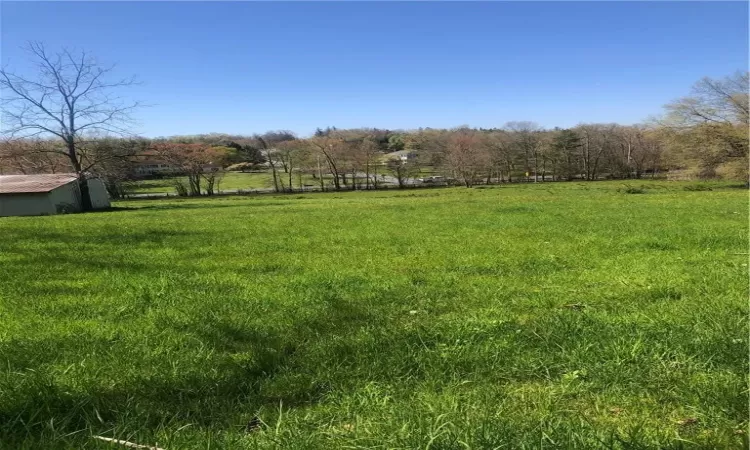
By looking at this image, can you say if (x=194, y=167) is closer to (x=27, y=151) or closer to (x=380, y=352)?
(x=27, y=151)

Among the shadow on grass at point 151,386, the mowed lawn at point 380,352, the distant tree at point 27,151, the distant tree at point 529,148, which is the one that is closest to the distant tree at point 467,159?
the distant tree at point 529,148

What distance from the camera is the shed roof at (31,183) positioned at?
33.9 meters

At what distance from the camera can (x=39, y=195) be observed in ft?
111

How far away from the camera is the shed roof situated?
33.9m

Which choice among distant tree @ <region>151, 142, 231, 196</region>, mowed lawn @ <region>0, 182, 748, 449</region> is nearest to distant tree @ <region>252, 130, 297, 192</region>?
distant tree @ <region>151, 142, 231, 196</region>

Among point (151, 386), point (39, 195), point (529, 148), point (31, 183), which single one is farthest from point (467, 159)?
point (151, 386)

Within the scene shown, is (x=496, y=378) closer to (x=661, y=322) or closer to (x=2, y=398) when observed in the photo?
(x=661, y=322)

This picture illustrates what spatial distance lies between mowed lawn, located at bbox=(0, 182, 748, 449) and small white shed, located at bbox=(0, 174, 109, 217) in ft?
99.4

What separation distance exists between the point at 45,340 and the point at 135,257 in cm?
482

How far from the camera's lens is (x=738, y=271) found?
6738 mm

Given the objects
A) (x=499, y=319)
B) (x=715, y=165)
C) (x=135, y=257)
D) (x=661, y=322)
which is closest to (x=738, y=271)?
(x=661, y=322)

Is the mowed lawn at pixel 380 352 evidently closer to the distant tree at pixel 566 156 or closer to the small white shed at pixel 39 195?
the small white shed at pixel 39 195

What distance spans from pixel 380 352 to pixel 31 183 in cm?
3999

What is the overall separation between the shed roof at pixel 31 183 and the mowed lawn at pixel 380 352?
102 feet
